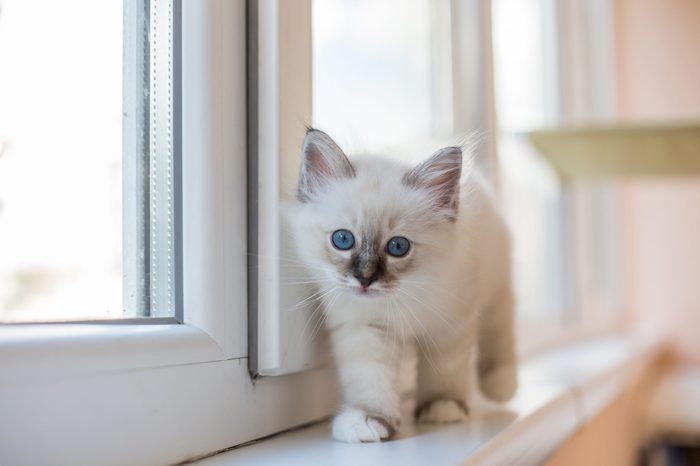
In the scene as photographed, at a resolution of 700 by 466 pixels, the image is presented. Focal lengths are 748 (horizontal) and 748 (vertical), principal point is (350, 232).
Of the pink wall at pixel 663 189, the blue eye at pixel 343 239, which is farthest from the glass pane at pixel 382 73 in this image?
the pink wall at pixel 663 189

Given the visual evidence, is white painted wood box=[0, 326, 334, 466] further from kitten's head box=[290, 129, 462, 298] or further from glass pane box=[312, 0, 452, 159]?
glass pane box=[312, 0, 452, 159]

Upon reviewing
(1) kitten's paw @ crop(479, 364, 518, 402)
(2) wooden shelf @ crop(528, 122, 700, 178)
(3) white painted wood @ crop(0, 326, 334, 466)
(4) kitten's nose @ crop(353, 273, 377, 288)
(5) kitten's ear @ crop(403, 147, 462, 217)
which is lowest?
(1) kitten's paw @ crop(479, 364, 518, 402)

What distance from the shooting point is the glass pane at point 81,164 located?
616mm

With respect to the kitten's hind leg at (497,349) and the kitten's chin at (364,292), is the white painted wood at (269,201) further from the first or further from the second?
the kitten's hind leg at (497,349)

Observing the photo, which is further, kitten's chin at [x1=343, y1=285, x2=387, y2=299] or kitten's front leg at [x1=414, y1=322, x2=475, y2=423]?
kitten's front leg at [x1=414, y1=322, x2=475, y2=423]

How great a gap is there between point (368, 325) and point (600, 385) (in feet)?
2.46

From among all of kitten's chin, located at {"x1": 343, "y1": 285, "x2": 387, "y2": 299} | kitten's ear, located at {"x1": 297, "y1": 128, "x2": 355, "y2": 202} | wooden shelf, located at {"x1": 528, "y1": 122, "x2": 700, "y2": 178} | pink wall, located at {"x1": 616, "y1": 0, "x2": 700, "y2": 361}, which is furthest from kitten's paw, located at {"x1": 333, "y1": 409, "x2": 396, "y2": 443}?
pink wall, located at {"x1": 616, "y1": 0, "x2": 700, "y2": 361}

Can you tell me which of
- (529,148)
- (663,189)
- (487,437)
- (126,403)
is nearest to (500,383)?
(487,437)

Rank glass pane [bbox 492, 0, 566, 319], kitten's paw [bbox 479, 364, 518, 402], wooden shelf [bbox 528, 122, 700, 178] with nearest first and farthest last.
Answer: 1. kitten's paw [bbox 479, 364, 518, 402]
2. wooden shelf [bbox 528, 122, 700, 178]
3. glass pane [bbox 492, 0, 566, 319]

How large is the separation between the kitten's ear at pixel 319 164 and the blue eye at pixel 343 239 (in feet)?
0.19

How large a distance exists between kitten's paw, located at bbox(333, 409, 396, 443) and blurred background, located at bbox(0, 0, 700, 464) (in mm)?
279

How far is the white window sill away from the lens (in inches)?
29.7

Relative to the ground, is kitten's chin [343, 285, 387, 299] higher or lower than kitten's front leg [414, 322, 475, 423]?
higher

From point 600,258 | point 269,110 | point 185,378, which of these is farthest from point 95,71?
point 600,258
